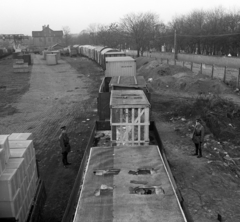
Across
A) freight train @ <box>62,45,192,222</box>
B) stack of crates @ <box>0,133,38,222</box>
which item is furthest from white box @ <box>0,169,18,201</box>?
freight train @ <box>62,45,192,222</box>

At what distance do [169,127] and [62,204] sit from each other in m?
6.97

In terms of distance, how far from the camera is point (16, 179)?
486 cm

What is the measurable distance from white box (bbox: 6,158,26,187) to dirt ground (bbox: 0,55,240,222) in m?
1.67

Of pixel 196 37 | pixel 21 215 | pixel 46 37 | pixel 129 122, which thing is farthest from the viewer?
pixel 46 37

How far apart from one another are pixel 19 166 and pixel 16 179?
10.3 inches

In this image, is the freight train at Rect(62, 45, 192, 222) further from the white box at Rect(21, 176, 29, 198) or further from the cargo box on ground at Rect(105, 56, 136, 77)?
the cargo box on ground at Rect(105, 56, 136, 77)

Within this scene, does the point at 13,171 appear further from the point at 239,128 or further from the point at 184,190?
the point at 239,128

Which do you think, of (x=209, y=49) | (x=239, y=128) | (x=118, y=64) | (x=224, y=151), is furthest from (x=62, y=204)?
(x=209, y=49)

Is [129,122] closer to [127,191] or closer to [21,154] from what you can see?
[21,154]

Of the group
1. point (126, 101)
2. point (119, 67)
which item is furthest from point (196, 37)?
point (126, 101)

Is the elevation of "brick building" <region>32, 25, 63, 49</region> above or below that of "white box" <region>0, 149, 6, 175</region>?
above

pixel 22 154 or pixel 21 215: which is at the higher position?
pixel 22 154

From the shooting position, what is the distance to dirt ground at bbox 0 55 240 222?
716 cm

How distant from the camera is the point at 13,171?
189 inches
